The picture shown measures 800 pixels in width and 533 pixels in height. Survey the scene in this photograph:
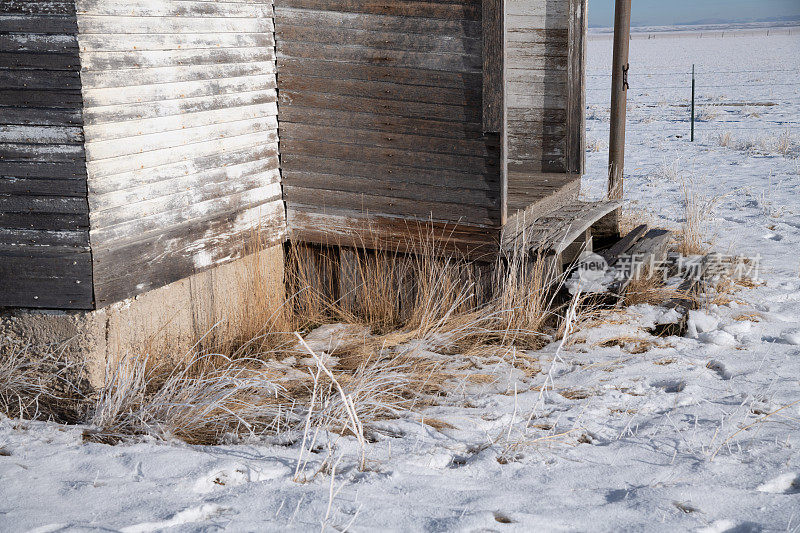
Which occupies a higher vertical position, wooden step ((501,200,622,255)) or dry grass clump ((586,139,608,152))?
dry grass clump ((586,139,608,152))

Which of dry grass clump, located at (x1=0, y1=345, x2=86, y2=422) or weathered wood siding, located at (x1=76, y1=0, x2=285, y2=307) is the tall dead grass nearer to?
dry grass clump, located at (x1=0, y1=345, x2=86, y2=422)

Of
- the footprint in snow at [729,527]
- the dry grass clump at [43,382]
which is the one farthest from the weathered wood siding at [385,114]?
the footprint in snow at [729,527]

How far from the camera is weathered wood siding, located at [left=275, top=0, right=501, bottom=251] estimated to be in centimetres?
486

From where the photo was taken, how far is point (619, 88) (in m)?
7.51

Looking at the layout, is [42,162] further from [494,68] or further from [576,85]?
[576,85]

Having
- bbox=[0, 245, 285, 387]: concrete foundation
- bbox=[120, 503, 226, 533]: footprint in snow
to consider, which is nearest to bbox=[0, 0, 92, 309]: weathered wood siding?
bbox=[0, 245, 285, 387]: concrete foundation

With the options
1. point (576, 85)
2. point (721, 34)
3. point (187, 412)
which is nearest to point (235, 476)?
point (187, 412)

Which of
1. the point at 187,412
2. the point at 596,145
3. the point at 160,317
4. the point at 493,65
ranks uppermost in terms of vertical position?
the point at 493,65

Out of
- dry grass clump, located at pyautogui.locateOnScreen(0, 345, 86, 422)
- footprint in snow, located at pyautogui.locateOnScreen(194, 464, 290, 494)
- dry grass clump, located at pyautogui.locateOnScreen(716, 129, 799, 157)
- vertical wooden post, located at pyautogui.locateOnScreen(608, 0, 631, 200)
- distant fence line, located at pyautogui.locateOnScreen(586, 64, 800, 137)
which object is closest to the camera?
footprint in snow, located at pyautogui.locateOnScreen(194, 464, 290, 494)

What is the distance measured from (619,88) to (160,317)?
5.05 meters

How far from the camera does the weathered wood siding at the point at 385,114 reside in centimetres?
486

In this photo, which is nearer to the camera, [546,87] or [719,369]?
[719,369]

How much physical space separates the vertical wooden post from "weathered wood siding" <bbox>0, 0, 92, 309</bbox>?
16.3ft

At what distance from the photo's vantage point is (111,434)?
3.47 m
